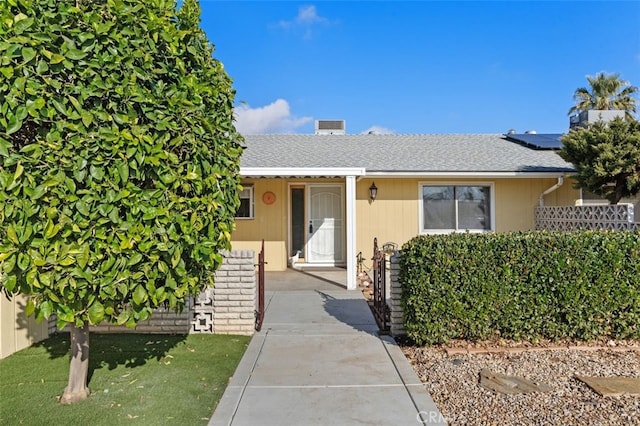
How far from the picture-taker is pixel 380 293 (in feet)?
19.1

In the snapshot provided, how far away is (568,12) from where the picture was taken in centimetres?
959

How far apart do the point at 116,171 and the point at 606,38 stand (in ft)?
44.7

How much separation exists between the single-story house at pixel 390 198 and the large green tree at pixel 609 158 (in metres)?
1.20

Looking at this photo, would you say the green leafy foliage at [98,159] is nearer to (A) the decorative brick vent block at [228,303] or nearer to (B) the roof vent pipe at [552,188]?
(A) the decorative brick vent block at [228,303]

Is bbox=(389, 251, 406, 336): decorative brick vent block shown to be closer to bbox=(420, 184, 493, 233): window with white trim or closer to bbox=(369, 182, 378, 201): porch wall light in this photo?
bbox=(369, 182, 378, 201): porch wall light

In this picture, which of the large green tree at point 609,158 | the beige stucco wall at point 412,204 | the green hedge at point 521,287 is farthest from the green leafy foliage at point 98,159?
the large green tree at point 609,158

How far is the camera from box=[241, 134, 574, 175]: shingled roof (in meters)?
9.60

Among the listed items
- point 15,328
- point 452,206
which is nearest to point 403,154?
point 452,206

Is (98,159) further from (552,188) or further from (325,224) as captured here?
(552,188)

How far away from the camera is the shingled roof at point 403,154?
960 centimetres

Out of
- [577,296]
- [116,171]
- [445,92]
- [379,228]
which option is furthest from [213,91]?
[445,92]

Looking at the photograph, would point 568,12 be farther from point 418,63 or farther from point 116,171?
point 116,171

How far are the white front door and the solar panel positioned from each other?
6.23m

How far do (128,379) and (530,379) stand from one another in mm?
4078
